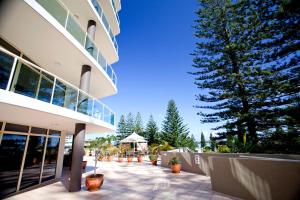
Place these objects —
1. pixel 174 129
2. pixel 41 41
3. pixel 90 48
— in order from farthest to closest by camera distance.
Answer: pixel 174 129 → pixel 90 48 → pixel 41 41

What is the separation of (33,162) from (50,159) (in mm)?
1233

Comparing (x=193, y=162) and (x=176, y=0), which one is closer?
(x=193, y=162)

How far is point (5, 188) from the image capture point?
5520 mm

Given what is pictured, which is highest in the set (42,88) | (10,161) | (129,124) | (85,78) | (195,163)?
(129,124)

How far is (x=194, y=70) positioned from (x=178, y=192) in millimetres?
14605

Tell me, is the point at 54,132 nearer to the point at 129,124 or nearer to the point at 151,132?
the point at 151,132

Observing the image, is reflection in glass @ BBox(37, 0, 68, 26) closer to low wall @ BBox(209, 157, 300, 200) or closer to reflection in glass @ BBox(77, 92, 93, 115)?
reflection in glass @ BBox(77, 92, 93, 115)

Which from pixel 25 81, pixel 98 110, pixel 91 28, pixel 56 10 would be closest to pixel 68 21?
pixel 56 10

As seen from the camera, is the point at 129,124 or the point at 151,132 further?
the point at 129,124

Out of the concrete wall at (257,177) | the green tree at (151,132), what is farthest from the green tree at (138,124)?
the concrete wall at (257,177)

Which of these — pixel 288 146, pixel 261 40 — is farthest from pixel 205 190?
pixel 261 40

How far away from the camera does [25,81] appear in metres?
4.39

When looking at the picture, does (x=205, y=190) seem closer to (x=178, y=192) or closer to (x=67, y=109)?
(x=178, y=192)

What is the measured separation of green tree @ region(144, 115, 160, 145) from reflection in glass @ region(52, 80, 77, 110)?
31.0 meters
